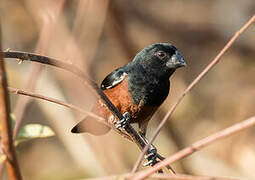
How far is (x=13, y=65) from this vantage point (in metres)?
6.23

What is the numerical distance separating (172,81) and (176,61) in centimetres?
304

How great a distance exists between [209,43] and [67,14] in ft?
6.87

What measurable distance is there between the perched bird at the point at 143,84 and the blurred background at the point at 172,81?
59.3 inches

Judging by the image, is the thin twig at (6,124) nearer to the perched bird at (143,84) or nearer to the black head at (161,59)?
the perched bird at (143,84)

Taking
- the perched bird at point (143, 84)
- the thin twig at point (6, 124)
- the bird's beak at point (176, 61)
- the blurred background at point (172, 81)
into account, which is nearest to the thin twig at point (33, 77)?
the thin twig at point (6, 124)

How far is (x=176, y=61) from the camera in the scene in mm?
3689

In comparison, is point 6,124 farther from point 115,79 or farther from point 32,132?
point 115,79

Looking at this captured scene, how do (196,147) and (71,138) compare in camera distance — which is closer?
(196,147)

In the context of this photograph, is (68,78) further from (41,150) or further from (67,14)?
(41,150)

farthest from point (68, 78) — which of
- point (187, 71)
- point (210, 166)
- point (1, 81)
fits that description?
point (1, 81)

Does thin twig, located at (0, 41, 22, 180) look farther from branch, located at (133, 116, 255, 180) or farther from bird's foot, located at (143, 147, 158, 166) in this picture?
bird's foot, located at (143, 147, 158, 166)

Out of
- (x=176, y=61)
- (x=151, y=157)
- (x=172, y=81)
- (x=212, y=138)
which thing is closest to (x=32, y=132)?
(x=212, y=138)

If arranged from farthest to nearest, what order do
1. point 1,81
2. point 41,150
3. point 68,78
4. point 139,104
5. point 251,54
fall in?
point 41,150
point 251,54
point 68,78
point 139,104
point 1,81

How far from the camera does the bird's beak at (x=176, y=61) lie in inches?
144
